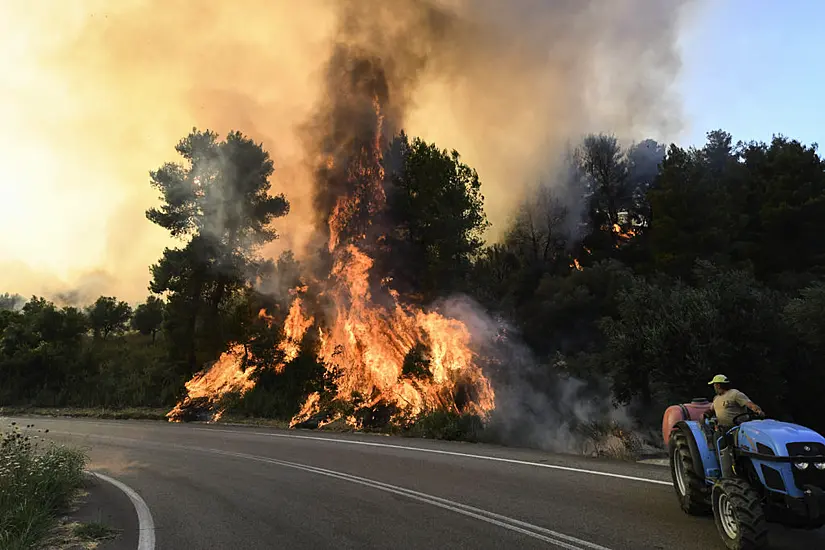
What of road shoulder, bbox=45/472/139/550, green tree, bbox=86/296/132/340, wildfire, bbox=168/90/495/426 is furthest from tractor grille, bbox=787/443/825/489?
green tree, bbox=86/296/132/340

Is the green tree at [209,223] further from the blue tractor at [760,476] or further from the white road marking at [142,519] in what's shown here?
the blue tractor at [760,476]

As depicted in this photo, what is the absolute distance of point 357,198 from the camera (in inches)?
1040

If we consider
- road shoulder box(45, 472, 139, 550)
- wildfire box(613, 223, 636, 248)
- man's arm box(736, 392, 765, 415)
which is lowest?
road shoulder box(45, 472, 139, 550)

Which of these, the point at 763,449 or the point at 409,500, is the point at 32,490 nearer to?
the point at 409,500

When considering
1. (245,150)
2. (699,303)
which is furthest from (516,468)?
(245,150)

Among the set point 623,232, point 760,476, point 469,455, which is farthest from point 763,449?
point 623,232

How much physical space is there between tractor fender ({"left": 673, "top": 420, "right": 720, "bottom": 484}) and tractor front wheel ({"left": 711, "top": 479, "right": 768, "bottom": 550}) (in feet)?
2.18

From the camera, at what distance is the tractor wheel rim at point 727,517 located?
5.06 metres

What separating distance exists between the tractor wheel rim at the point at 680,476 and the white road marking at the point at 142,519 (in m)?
6.98

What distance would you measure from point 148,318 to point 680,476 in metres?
66.6

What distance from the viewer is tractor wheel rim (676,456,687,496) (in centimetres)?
663

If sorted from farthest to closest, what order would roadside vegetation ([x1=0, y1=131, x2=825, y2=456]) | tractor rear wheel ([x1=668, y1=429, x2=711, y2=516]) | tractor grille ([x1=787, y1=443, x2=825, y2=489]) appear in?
roadside vegetation ([x1=0, y1=131, x2=825, y2=456])
tractor rear wheel ([x1=668, y1=429, x2=711, y2=516])
tractor grille ([x1=787, y1=443, x2=825, y2=489])

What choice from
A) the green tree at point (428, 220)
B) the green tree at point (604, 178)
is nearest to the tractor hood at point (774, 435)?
the green tree at point (428, 220)

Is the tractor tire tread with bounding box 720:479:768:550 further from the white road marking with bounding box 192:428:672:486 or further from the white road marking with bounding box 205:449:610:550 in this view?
the white road marking with bounding box 192:428:672:486
